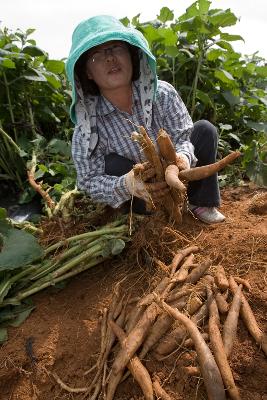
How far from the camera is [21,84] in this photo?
2812 millimetres

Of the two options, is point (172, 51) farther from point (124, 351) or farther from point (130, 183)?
point (124, 351)

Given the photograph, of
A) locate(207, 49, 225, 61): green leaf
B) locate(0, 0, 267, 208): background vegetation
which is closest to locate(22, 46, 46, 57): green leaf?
locate(0, 0, 267, 208): background vegetation

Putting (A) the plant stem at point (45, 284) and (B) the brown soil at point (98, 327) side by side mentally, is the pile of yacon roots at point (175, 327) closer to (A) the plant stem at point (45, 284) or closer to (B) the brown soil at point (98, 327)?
(B) the brown soil at point (98, 327)

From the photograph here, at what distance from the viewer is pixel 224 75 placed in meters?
2.81

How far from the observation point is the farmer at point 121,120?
5.88ft

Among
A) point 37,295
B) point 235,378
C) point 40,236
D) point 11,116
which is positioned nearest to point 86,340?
point 37,295

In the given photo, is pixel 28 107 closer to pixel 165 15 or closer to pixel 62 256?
Answer: pixel 165 15

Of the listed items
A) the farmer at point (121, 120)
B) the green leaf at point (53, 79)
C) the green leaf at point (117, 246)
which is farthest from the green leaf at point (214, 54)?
the green leaf at point (117, 246)

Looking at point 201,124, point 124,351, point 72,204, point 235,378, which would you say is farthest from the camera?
point 72,204

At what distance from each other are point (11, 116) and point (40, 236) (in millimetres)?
1129

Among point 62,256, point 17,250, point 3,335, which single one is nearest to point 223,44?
point 62,256

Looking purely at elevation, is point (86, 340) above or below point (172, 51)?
below

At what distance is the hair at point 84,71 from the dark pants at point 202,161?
321 mm

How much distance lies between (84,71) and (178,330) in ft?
3.90
